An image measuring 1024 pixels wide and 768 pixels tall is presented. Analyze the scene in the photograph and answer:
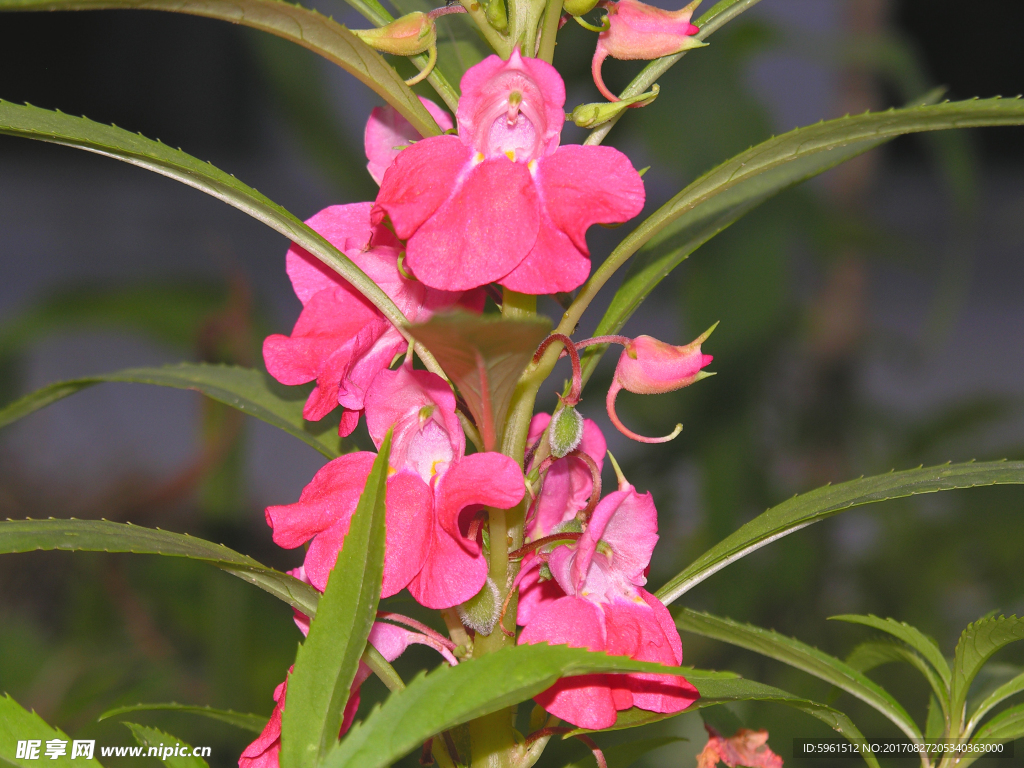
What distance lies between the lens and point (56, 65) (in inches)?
129

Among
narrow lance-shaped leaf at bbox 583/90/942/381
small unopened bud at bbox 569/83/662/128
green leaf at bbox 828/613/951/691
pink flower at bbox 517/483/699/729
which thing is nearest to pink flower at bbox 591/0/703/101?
small unopened bud at bbox 569/83/662/128

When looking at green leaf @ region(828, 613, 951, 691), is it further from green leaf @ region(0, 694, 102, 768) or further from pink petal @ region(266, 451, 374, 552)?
green leaf @ region(0, 694, 102, 768)

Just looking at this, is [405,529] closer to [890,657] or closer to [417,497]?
[417,497]

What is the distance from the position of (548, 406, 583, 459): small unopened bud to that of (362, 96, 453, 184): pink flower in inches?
7.3

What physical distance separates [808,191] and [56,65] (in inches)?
118

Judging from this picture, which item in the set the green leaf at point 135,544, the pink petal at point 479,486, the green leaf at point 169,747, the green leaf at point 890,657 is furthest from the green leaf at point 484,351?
the green leaf at point 890,657

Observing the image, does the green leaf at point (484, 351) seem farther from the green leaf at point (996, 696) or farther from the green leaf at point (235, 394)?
the green leaf at point (996, 696)

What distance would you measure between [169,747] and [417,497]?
0.19 meters

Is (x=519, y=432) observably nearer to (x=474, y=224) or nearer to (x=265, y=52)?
(x=474, y=224)

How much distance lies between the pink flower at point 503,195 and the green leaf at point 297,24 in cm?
4

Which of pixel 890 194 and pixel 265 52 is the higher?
pixel 890 194

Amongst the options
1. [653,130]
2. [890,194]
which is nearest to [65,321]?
[653,130]

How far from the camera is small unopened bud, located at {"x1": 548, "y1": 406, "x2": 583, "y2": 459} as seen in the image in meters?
0.40

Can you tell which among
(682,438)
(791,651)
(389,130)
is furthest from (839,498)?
(682,438)
